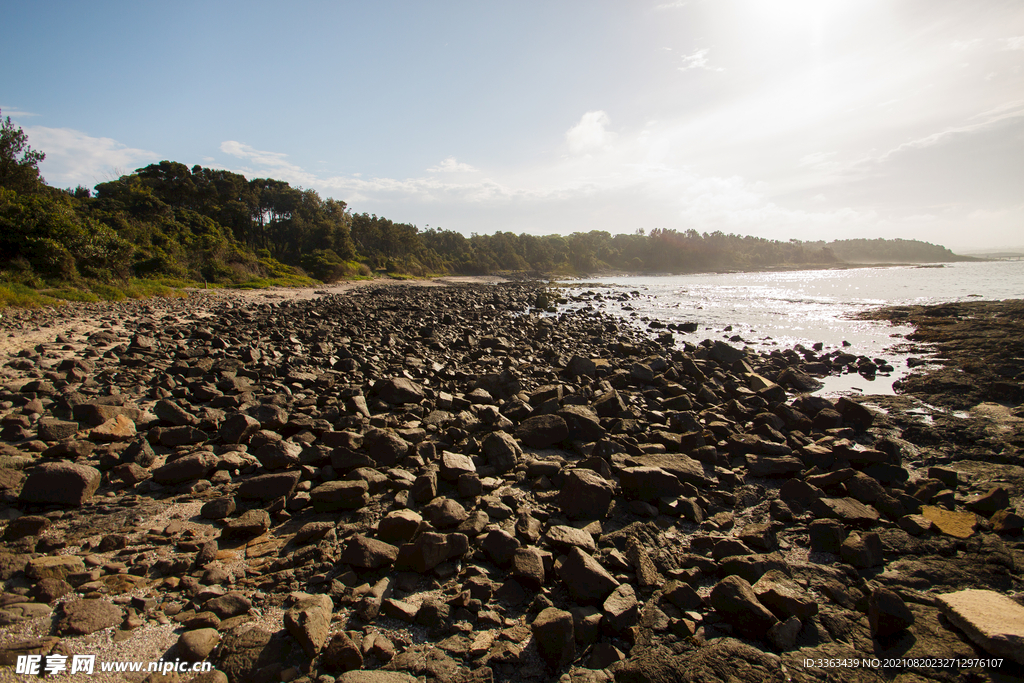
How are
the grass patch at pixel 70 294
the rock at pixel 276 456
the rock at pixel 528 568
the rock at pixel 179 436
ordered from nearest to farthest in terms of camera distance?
the rock at pixel 528 568 → the rock at pixel 276 456 → the rock at pixel 179 436 → the grass patch at pixel 70 294

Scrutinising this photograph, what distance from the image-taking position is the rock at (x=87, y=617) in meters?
2.55

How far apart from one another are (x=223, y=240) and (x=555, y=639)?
5490 cm

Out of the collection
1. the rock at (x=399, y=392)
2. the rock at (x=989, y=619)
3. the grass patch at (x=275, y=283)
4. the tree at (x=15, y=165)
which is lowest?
the rock at (x=989, y=619)

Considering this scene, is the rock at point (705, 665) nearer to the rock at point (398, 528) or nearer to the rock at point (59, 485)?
the rock at point (398, 528)

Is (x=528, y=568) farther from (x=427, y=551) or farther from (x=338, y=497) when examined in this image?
(x=338, y=497)

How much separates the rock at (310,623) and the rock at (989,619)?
4.31 metres

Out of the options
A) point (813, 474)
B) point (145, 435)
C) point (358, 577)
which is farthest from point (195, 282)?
point (813, 474)

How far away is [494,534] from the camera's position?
3559 millimetres

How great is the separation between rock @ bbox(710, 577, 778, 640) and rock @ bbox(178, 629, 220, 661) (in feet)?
11.3

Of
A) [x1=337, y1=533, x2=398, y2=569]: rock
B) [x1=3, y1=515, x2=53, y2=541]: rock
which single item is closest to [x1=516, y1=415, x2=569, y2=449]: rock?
[x1=337, y1=533, x2=398, y2=569]: rock

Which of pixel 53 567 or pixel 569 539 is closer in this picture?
pixel 53 567

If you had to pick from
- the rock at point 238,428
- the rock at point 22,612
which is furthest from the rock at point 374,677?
the rock at point 238,428

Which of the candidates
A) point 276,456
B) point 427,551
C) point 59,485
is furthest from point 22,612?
point 427,551

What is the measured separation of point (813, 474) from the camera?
512 centimetres
